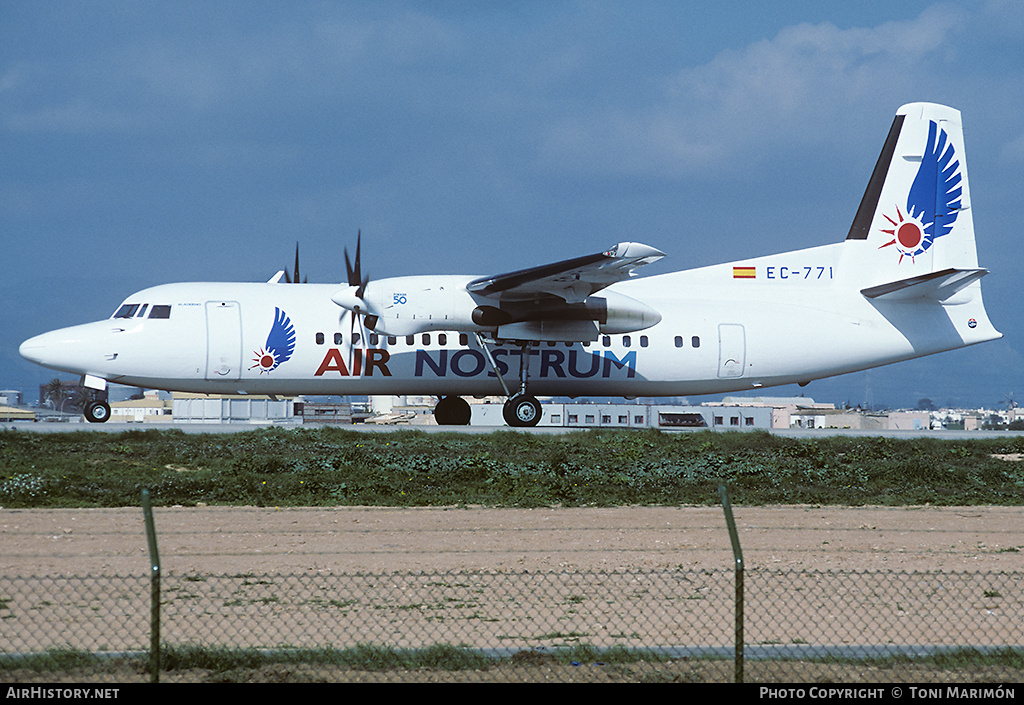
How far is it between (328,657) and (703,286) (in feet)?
69.0

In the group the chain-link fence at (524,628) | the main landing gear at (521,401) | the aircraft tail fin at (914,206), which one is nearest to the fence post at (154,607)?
the chain-link fence at (524,628)

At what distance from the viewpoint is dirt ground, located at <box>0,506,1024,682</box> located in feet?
35.9

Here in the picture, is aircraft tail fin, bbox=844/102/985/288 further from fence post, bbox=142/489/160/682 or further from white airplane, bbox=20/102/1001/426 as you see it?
fence post, bbox=142/489/160/682

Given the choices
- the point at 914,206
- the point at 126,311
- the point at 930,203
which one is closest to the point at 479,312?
the point at 126,311

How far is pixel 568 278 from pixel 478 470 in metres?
5.75

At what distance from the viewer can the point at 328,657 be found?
22.5ft

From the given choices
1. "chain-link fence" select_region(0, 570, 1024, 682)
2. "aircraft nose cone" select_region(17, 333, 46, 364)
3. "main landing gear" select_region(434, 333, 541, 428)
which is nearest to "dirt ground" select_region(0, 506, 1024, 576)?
"chain-link fence" select_region(0, 570, 1024, 682)

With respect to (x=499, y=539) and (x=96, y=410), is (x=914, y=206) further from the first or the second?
(x=96, y=410)

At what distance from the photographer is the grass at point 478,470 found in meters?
16.2

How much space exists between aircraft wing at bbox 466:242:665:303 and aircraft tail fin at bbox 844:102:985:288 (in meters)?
8.41

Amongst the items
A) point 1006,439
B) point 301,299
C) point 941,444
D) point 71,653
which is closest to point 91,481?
point 301,299

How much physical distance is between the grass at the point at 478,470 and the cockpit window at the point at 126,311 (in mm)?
2874

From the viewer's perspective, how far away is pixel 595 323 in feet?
76.9

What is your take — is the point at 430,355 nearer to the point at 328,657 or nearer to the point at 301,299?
the point at 301,299
